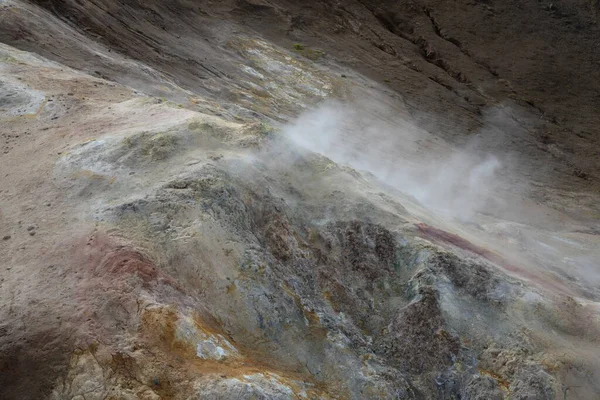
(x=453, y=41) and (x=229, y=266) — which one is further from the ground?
(x=453, y=41)

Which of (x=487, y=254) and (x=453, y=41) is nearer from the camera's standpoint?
(x=487, y=254)

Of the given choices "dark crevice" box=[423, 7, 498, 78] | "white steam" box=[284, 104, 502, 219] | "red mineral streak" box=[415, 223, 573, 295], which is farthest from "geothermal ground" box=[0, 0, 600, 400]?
"dark crevice" box=[423, 7, 498, 78]

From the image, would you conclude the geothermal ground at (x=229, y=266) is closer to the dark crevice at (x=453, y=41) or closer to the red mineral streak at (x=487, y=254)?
the red mineral streak at (x=487, y=254)

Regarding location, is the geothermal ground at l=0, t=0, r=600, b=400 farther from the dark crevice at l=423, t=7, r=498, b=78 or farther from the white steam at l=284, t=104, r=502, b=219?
the dark crevice at l=423, t=7, r=498, b=78

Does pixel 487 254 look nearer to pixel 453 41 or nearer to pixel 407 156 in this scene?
pixel 407 156

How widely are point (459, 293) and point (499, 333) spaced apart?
644 mm

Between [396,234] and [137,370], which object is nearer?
[137,370]

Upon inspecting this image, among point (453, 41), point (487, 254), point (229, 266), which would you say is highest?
point (453, 41)

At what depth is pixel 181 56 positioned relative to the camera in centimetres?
1722

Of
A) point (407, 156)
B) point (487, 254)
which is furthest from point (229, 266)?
point (407, 156)

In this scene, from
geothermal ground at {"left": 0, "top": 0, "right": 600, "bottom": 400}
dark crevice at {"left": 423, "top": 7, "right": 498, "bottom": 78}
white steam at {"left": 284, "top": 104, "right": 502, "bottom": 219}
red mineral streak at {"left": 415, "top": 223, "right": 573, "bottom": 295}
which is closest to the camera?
geothermal ground at {"left": 0, "top": 0, "right": 600, "bottom": 400}

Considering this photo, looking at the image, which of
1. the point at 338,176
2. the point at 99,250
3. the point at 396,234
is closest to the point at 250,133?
the point at 338,176

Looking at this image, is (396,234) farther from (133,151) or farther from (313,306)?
(133,151)

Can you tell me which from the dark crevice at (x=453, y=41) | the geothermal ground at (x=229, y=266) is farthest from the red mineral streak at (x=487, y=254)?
the dark crevice at (x=453, y=41)
